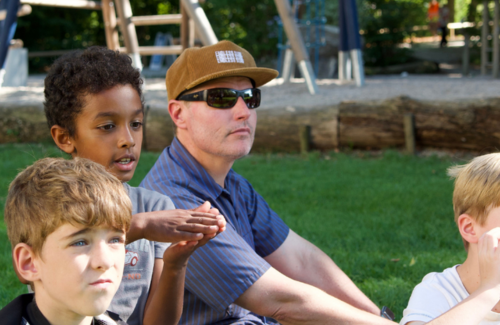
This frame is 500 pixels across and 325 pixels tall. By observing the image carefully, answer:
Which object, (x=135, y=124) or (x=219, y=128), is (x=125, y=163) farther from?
(x=219, y=128)

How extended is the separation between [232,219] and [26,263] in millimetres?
1023

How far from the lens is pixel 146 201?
195cm

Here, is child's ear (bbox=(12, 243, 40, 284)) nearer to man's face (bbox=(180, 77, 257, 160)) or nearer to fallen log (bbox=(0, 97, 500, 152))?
man's face (bbox=(180, 77, 257, 160))

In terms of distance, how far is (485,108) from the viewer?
6430mm

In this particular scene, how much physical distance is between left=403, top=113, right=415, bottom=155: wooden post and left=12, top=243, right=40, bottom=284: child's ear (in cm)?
594

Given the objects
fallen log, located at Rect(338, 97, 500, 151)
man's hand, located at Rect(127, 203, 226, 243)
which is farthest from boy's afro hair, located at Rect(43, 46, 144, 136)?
fallen log, located at Rect(338, 97, 500, 151)

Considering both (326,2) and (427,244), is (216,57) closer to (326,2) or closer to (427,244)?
(427,244)

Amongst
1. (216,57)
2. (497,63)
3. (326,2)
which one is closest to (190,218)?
(216,57)

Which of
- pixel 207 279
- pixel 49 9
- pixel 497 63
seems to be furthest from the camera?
pixel 49 9

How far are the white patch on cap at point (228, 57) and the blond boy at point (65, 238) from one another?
1074 mm

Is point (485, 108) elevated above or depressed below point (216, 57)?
below

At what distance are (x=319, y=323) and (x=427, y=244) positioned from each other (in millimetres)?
2384

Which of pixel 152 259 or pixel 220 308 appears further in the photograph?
pixel 220 308

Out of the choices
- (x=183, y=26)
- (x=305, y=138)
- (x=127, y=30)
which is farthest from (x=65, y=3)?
(x=305, y=138)
